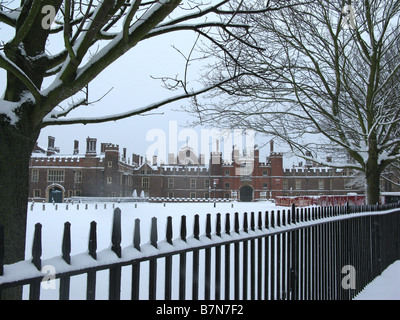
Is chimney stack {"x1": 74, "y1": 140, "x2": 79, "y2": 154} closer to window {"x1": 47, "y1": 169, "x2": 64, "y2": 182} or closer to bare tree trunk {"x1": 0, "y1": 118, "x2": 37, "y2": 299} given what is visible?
window {"x1": 47, "y1": 169, "x2": 64, "y2": 182}

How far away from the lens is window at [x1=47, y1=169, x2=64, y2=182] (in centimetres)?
5306

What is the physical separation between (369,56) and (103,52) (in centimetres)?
790

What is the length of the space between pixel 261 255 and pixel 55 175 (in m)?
55.0

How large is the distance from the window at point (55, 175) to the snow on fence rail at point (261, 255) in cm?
5153

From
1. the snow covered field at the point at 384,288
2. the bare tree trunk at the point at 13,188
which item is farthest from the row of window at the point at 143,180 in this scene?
the bare tree trunk at the point at 13,188

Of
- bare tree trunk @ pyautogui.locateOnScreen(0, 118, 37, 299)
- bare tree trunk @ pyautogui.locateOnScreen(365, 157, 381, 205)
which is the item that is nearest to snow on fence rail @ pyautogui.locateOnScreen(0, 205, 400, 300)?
bare tree trunk @ pyautogui.locateOnScreen(365, 157, 381, 205)

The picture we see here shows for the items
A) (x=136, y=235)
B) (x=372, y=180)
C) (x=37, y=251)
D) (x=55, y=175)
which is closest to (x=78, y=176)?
(x=55, y=175)

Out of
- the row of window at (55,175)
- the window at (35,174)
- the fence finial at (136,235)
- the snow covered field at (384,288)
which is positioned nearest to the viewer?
the fence finial at (136,235)

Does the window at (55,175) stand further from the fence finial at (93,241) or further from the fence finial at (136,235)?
the fence finial at (93,241)

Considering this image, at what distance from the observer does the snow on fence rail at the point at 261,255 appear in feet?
5.47

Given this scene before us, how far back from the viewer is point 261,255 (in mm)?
3201

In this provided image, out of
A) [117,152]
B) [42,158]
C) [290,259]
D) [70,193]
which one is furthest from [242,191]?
[290,259]

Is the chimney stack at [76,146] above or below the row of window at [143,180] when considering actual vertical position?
above

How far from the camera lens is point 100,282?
602 centimetres
